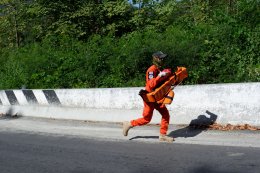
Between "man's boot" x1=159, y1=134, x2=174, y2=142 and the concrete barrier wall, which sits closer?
"man's boot" x1=159, y1=134, x2=174, y2=142

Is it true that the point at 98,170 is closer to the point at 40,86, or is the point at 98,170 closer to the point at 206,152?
the point at 206,152

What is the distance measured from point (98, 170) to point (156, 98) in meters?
2.20

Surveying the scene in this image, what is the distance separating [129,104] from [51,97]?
8.91 ft

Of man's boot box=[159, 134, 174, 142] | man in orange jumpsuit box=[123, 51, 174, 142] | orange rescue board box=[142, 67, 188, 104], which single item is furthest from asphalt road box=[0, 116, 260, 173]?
orange rescue board box=[142, 67, 188, 104]

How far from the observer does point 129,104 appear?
10.8 m

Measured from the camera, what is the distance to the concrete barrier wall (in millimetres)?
9102

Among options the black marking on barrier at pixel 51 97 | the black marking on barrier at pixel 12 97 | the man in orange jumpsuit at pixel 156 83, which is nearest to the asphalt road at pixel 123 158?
the man in orange jumpsuit at pixel 156 83

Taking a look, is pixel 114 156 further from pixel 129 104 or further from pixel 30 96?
pixel 30 96

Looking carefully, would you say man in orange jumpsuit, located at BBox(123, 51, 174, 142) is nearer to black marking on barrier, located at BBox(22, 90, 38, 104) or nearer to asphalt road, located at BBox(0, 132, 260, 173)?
asphalt road, located at BBox(0, 132, 260, 173)

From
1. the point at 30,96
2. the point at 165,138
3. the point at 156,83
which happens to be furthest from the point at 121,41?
the point at 165,138

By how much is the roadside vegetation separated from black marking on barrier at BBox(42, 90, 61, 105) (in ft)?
6.22

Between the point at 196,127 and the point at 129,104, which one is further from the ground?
the point at 129,104

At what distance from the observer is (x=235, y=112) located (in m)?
9.16

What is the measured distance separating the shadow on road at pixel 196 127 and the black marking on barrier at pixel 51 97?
3.92m
